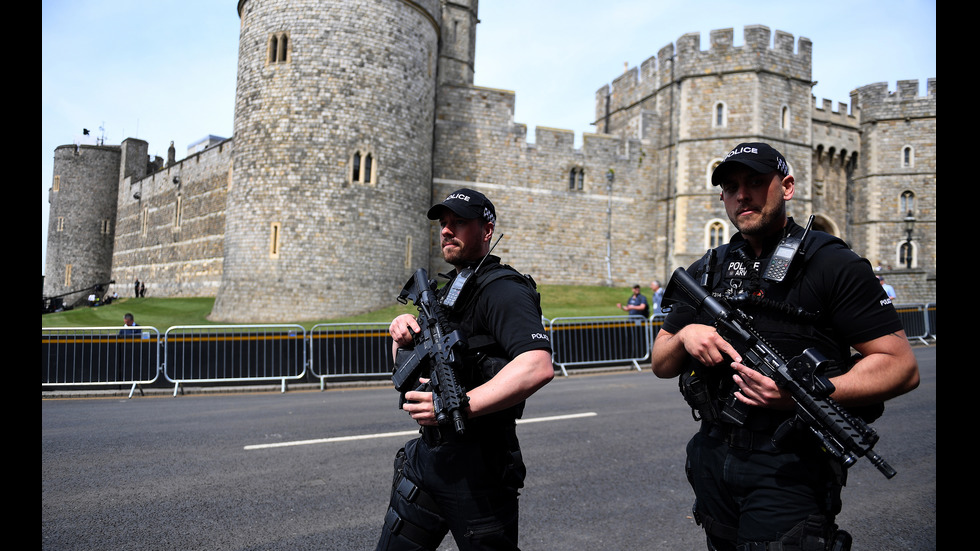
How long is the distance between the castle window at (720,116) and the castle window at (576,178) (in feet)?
19.6

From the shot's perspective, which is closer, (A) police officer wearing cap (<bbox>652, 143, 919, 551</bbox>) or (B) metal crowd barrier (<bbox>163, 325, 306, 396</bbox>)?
(A) police officer wearing cap (<bbox>652, 143, 919, 551</bbox>)

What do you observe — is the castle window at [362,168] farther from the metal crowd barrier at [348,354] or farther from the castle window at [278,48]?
the metal crowd barrier at [348,354]

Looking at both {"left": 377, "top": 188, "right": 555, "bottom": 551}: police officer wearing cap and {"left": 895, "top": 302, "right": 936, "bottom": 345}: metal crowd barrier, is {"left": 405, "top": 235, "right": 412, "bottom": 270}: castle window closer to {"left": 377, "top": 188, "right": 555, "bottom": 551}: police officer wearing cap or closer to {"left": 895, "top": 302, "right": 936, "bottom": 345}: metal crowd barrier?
{"left": 895, "top": 302, "right": 936, "bottom": 345}: metal crowd barrier

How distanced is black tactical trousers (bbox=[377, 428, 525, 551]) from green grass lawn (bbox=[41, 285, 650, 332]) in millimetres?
16497

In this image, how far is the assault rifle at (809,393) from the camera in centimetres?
207

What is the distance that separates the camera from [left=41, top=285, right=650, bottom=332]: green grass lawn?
2083 centimetres

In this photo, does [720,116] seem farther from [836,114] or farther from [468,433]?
[468,433]

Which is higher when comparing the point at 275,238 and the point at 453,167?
the point at 453,167

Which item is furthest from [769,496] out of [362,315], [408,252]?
[408,252]

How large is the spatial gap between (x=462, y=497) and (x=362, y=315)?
62.3ft

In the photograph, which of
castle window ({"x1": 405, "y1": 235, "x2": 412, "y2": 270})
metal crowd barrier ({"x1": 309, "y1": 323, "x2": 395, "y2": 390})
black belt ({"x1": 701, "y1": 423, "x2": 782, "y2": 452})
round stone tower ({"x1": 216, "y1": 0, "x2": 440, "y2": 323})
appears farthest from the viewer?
castle window ({"x1": 405, "y1": 235, "x2": 412, "y2": 270})

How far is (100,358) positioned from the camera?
10.5m

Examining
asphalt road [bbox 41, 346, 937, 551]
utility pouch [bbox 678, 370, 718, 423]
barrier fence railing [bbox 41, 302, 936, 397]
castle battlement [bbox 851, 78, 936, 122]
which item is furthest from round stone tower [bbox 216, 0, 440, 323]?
castle battlement [bbox 851, 78, 936, 122]
